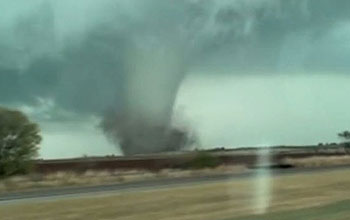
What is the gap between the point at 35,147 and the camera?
71625 millimetres

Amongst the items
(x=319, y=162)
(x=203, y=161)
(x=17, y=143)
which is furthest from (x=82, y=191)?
(x=319, y=162)

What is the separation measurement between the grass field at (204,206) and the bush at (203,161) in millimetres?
41355

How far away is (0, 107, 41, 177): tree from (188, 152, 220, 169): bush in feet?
54.5

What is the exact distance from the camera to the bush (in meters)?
79.4

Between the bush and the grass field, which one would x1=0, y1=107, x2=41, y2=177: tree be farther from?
the grass field

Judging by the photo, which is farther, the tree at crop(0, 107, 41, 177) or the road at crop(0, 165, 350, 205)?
the tree at crop(0, 107, 41, 177)

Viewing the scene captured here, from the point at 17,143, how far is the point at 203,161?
1945 cm

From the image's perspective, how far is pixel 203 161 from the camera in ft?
263

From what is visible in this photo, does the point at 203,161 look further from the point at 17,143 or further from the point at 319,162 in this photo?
the point at 17,143

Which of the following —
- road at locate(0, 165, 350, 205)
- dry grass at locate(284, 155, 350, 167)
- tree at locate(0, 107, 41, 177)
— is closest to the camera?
road at locate(0, 165, 350, 205)

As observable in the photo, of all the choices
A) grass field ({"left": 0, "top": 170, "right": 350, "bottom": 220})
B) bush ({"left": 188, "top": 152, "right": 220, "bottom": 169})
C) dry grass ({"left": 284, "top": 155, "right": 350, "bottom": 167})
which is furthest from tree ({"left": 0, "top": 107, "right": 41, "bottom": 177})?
grass field ({"left": 0, "top": 170, "right": 350, "bottom": 220})

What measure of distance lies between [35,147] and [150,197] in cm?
4071

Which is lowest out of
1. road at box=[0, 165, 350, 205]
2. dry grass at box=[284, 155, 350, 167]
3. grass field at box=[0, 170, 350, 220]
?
grass field at box=[0, 170, 350, 220]

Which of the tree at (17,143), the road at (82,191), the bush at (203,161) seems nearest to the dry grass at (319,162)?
the bush at (203,161)
